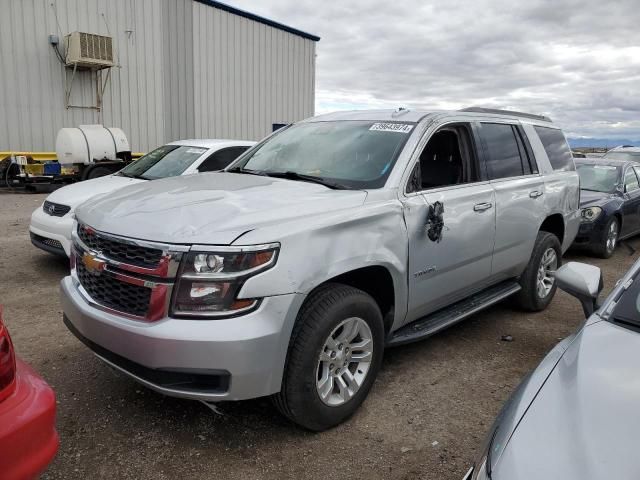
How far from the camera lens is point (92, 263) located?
2.81 meters

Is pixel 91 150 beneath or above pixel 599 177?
above

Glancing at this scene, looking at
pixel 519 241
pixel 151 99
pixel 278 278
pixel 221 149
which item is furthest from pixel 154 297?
pixel 151 99

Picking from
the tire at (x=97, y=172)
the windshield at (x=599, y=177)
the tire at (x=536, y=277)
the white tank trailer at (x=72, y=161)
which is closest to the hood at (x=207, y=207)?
the tire at (x=536, y=277)

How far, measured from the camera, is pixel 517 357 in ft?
13.7

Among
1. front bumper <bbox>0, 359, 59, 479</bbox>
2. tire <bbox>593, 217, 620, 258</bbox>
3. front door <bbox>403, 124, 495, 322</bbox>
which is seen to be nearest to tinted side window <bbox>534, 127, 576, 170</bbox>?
front door <bbox>403, 124, 495, 322</bbox>

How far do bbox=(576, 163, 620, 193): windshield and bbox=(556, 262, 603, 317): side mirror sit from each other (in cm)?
729

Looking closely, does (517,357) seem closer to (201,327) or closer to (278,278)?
(278,278)

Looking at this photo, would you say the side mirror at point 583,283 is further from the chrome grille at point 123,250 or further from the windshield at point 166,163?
the windshield at point 166,163

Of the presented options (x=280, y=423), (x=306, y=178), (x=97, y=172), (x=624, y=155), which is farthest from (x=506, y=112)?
(x=624, y=155)

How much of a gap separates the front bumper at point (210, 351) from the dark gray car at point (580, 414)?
42.7 inches

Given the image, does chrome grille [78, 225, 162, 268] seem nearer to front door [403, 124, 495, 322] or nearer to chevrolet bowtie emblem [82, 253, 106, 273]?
chevrolet bowtie emblem [82, 253, 106, 273]

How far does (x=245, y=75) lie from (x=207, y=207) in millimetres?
19925

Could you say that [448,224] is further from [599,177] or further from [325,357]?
[599,177]

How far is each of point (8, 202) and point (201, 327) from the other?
38.8 feet
